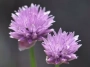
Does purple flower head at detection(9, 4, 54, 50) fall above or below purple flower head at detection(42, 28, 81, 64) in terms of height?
above

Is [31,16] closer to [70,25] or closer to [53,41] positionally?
[53,41]

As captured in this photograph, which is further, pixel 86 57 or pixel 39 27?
pixel 86 57

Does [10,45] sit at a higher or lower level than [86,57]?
higher

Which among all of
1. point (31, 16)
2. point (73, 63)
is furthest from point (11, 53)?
point (31, 16)

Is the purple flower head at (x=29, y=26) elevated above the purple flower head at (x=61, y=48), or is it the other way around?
the purple flower head at (x=29, y=26)
